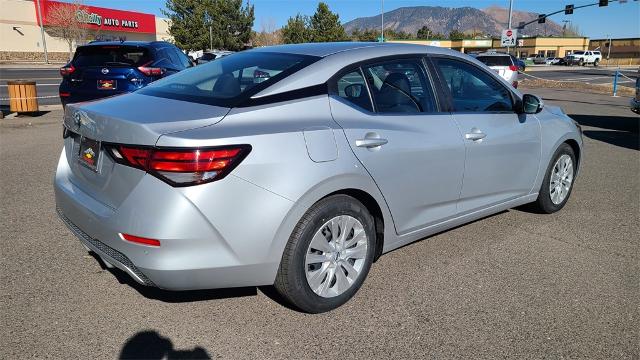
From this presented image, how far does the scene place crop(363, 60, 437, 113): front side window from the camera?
3.36m

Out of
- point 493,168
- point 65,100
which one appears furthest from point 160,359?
point 65,100

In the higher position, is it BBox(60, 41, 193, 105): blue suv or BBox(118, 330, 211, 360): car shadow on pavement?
BBox(60, 41, 193, 105): blue suv

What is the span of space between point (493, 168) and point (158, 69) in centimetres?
638

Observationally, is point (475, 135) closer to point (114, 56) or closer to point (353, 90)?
point (353, 90)

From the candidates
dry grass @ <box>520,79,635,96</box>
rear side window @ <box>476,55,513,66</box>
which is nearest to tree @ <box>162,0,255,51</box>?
dry grass @ <box>520,79,635,96</box>

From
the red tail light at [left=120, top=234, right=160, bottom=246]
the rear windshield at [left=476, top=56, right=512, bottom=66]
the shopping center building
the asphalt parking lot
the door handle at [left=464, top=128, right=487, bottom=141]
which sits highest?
the shopping center building

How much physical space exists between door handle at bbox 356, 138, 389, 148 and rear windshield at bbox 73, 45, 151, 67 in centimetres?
656

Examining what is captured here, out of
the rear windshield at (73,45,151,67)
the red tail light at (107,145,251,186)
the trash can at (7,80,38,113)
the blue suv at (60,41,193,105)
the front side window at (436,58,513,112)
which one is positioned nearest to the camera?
the red tail light at (107,145,251,186)

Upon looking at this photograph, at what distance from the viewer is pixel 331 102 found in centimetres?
304

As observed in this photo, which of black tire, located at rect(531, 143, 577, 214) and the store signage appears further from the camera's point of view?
the store signage

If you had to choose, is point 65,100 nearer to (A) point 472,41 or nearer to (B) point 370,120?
(B) point 370,120

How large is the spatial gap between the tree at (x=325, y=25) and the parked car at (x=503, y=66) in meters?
37.0

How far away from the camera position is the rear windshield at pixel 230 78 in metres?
3.00

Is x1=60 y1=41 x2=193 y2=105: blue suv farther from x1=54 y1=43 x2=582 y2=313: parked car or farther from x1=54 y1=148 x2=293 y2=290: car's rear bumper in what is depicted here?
x1=54 y1=148 x2=293 y2=290: car's rear bumper
